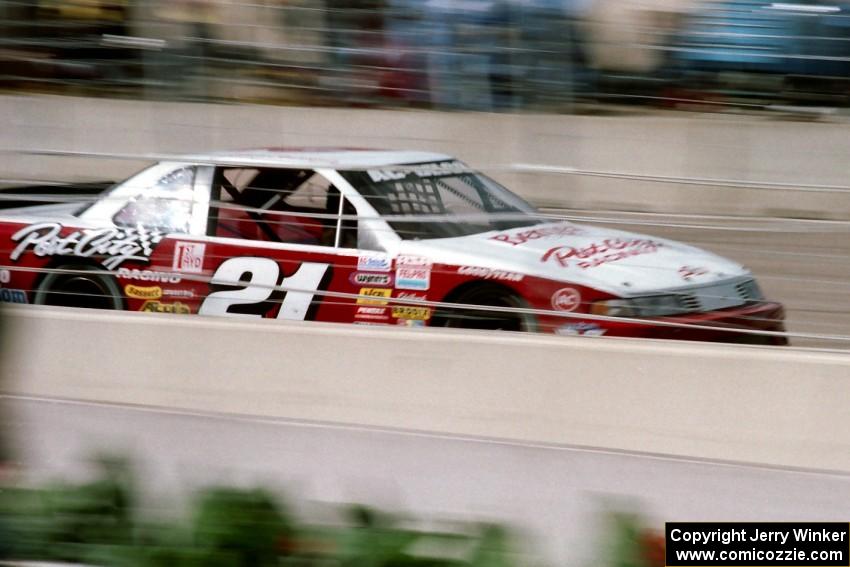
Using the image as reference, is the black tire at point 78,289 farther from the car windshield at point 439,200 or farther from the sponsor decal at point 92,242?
the car windshield at point 439,200

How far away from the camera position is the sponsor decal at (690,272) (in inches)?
193

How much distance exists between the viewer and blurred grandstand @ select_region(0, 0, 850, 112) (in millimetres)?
4445

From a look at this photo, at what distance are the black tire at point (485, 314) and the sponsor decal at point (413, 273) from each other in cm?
13

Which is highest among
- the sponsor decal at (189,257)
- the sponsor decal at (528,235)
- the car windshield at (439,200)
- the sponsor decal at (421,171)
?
the sponsor decal at (421,171)

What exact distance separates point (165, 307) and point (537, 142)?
1829mm

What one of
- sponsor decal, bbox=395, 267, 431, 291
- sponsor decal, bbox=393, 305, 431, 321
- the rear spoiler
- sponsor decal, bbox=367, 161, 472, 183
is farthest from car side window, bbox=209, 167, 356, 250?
the rear spoiler

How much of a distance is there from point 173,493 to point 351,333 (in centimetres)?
279

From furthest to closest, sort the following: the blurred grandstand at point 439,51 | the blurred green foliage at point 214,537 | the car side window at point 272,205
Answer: the car side window at point 272,205 < the blurred grandstand at point 439,51 < the blurred green foliage at point 214,537

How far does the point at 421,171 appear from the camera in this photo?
516 cm

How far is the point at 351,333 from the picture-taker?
5125mm

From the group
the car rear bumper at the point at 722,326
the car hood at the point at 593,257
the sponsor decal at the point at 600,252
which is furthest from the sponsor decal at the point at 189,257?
the car rear bumper at the point at 722,326

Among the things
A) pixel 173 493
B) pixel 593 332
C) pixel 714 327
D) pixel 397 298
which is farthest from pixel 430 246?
pixel 173 493

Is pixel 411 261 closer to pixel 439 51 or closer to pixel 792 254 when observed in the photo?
pixel 439 51

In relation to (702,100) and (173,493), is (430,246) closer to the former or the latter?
(702,100)
